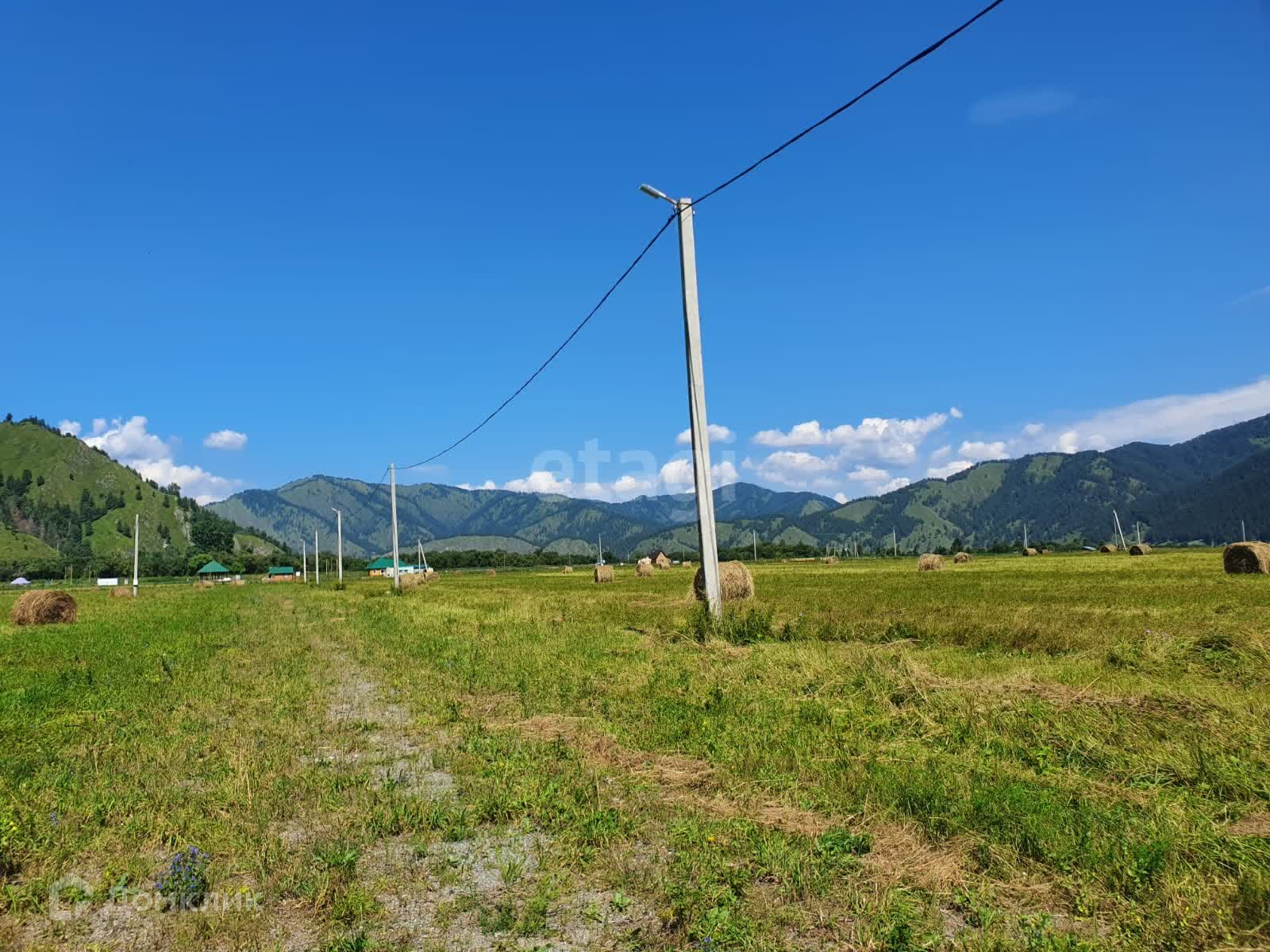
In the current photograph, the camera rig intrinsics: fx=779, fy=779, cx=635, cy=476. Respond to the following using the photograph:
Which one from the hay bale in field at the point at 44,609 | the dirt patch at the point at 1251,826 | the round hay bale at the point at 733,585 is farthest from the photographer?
the round hay bale at the point at 733,585

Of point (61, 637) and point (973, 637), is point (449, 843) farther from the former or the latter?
point (61, 637)

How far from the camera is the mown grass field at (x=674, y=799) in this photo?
468 centimetres

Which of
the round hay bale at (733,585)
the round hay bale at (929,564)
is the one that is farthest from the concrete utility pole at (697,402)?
the round hay bale at (929,564)

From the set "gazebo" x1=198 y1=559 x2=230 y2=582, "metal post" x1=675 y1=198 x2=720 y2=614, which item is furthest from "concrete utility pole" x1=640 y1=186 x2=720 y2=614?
"gazebo" x1=198 y1=559 x2=230 y2=582

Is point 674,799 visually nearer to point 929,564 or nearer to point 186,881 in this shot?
point 186,881

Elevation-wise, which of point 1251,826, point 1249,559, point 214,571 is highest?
point 214,571

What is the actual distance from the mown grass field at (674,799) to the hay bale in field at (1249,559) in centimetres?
3184

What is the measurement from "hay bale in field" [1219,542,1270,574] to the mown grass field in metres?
31.8

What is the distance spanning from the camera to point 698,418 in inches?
766

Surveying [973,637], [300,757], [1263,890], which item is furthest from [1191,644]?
[300,757]

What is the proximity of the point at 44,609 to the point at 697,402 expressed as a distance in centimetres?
3096

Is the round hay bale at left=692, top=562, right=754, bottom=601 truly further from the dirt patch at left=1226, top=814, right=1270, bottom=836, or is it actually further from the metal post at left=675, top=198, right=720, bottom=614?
the dirt patch at left=1226, top=814, right=1270, bottom=836

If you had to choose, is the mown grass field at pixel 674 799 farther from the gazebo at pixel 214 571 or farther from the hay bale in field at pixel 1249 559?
the gazebo at pixel 214 571

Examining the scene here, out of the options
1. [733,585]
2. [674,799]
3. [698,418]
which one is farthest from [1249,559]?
[674,799]
